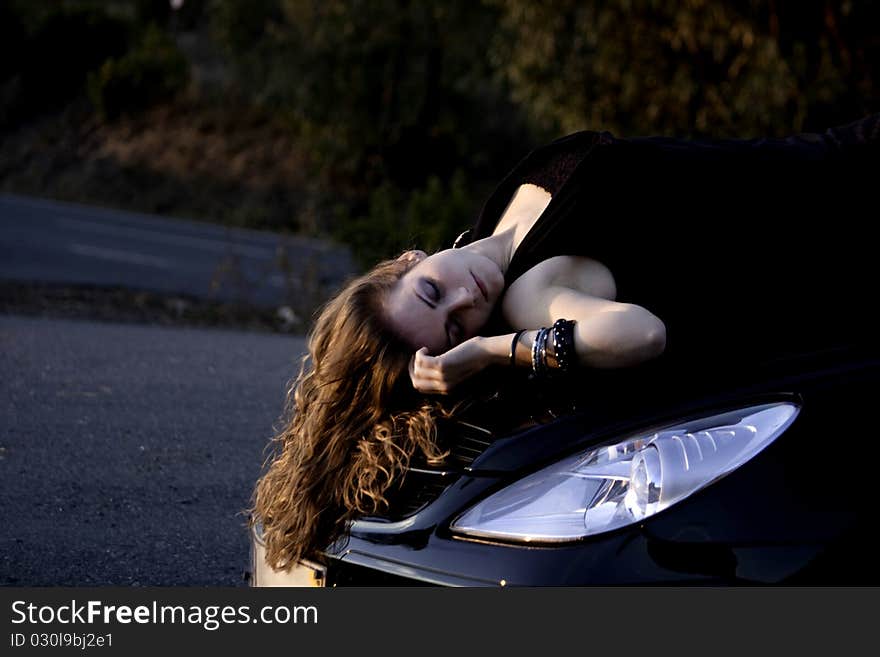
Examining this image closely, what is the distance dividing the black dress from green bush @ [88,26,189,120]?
25.0 m

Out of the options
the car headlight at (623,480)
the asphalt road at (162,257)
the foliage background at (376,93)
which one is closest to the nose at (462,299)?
the car headlight at (623,480)

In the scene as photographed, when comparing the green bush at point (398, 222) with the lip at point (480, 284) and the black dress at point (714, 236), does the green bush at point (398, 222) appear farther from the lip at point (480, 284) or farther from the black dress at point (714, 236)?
the lip at point (480, 284)

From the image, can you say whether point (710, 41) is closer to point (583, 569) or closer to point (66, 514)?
point (66, 514)

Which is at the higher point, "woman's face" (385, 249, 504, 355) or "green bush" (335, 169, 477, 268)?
"green bush" (335, 169, 477, 268)

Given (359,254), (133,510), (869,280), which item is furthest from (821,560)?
(359,254)

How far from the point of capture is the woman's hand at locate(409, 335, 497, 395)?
2.38 meters

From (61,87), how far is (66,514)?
1092 inches

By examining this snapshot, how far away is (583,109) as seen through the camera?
12617 millimetres

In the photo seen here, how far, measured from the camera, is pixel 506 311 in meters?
2.70

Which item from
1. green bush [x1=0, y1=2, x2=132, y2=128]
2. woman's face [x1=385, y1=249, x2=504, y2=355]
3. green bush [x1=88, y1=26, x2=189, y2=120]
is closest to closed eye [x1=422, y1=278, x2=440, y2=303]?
woman's face [x1=385, y1=249, x2=504, y2=355]

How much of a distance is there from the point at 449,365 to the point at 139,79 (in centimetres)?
2574

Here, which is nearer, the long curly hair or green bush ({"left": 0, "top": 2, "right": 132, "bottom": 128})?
the long curly hair

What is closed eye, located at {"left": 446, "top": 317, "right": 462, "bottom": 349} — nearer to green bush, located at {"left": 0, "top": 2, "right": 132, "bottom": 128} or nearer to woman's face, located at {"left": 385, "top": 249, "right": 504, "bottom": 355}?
woman's face, located at {"left": 385, "top": 249, "right": 504, "bottom": 355}

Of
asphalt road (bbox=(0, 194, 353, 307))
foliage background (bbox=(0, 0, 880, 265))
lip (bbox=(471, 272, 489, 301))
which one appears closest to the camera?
lip (bbox=(471, 272, 489, 301))
